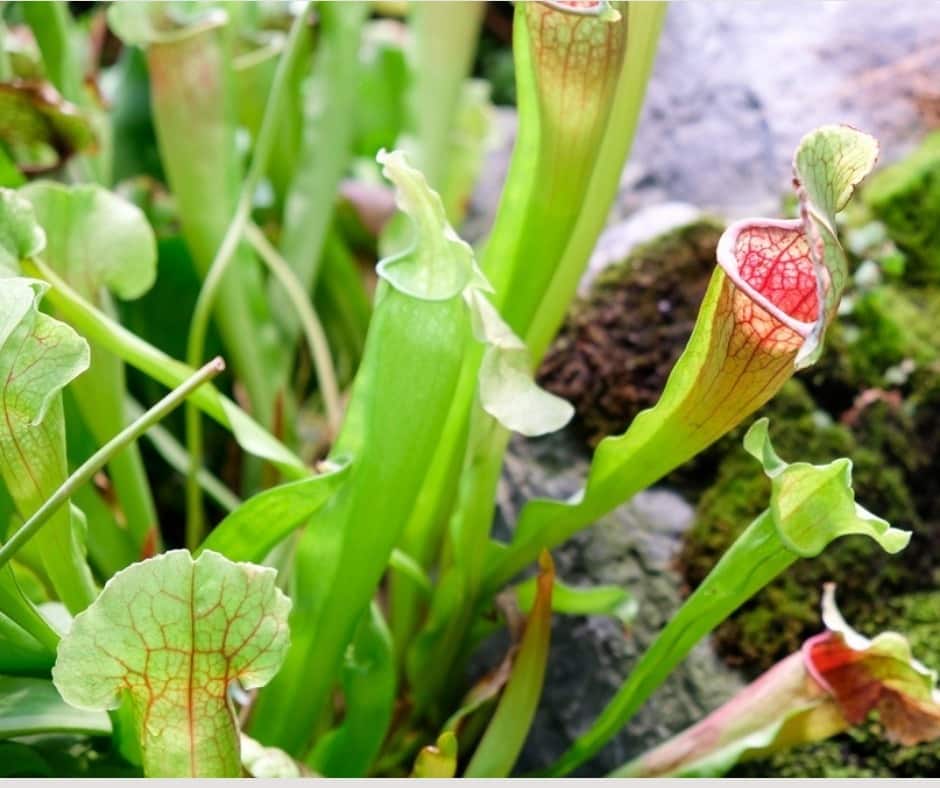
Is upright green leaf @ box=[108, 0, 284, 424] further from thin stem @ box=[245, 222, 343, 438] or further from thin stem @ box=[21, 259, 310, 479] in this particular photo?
thin stem @ box=[21, 259, 310, 479]

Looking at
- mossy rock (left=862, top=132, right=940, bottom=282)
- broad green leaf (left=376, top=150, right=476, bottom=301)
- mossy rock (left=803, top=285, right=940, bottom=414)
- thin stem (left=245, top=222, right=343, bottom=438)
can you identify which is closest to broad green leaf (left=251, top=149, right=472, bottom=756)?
broad green leaf (left=376, top=150, right=476, bottom=301)

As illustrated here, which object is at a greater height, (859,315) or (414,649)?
(859,315)

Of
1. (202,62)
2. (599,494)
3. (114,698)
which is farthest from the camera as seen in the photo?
(202,62)

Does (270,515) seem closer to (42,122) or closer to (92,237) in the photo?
(92,237)

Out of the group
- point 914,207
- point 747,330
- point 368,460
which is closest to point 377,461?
point 368,460

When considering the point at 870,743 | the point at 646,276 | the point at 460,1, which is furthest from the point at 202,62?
the point at 870,743

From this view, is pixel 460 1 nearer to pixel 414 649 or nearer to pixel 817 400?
pixel 817 400

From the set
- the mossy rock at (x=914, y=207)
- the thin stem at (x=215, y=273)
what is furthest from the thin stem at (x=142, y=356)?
the mossy rock at (x=914, y=207)
